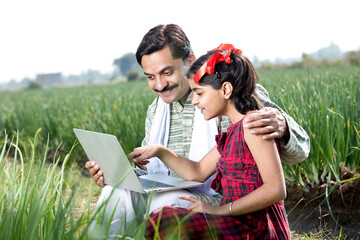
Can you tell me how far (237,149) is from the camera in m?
1.51

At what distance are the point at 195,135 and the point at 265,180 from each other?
64 centimetres

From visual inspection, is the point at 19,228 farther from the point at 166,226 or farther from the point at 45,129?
the point at 45,129

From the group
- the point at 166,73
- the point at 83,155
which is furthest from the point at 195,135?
the point at 83,155

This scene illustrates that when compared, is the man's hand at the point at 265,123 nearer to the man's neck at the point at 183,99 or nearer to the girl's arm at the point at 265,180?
the girl's arm at the point at 265,180

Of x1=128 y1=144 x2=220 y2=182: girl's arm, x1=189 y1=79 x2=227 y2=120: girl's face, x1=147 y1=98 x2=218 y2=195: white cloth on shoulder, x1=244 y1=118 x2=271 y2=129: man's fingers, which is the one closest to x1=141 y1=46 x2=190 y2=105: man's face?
x1=147 y1=98 x2=218 y2=195: white cloth on shoulder

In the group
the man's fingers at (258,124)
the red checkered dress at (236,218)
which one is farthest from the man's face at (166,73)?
the man's fingers at (258,124)

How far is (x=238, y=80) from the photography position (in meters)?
1.58

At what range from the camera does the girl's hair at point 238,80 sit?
1.57 metres

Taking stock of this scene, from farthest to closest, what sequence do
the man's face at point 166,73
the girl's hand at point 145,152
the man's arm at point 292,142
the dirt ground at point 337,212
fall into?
the dirt ground at point 337,212 → the man's face at point 166,73 → the girl's hand at point 145,152 → the man's arm at point 292,142

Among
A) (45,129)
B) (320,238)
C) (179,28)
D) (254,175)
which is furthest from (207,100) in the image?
(45,129)

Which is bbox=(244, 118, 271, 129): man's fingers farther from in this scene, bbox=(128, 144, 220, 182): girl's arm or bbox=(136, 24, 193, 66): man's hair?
bbox=(136, 24, 193, 66): man's hair

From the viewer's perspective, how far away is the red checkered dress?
1.47 meters

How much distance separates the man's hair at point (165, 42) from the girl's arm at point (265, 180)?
29.0 inches

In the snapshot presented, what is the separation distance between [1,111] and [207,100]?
589 centimetres
